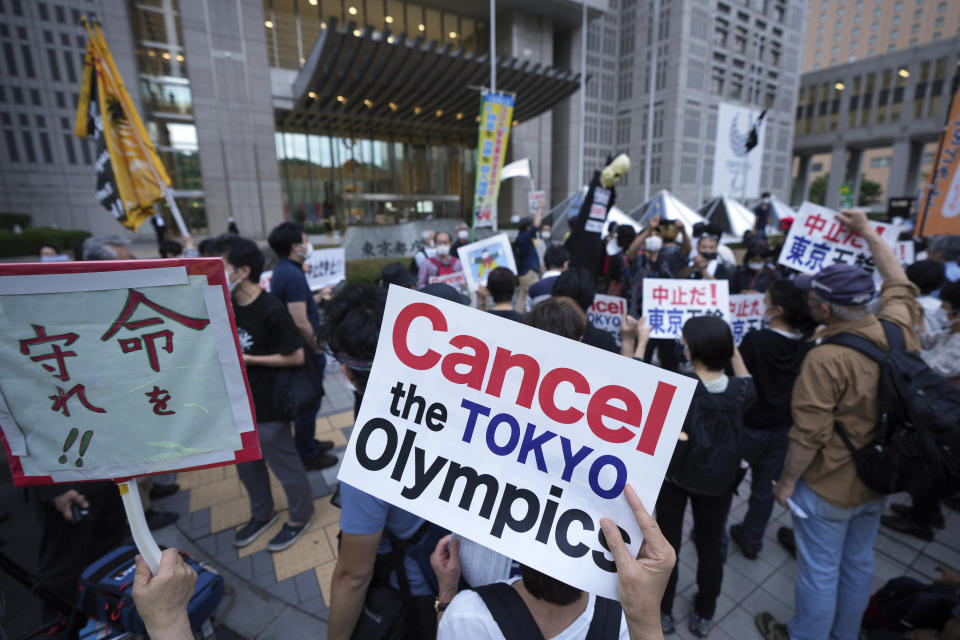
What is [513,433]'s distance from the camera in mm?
1183

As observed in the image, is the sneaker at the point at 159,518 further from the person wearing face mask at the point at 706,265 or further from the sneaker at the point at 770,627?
the person wearing face mask at the point at 706,265

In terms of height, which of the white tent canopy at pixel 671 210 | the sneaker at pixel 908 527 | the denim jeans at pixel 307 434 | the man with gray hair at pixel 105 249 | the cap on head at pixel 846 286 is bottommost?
the sneaker at pixel 908 527

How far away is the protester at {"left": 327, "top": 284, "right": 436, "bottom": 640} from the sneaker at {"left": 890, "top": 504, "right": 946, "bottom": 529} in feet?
13.4

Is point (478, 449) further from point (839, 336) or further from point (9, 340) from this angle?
point (839, 336)

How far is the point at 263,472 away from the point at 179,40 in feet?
83.3

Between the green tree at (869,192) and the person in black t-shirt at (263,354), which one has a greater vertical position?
the green tree at (869,192)

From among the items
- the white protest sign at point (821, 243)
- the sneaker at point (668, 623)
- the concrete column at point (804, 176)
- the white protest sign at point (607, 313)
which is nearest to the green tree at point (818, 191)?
the concrete column at point (804, 176)

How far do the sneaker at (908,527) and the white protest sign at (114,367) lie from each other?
15.5 feet

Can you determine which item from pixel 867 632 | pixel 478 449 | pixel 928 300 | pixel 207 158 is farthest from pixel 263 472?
pixel 207 158

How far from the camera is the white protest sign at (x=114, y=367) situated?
117 cm

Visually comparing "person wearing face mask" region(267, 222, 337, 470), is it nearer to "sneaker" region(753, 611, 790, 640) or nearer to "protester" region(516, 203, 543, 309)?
"sneaker" region(753, 611, 790, 640)

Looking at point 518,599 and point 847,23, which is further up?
point 847,23

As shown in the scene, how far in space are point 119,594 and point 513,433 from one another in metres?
2.30

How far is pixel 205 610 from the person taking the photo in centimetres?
223
